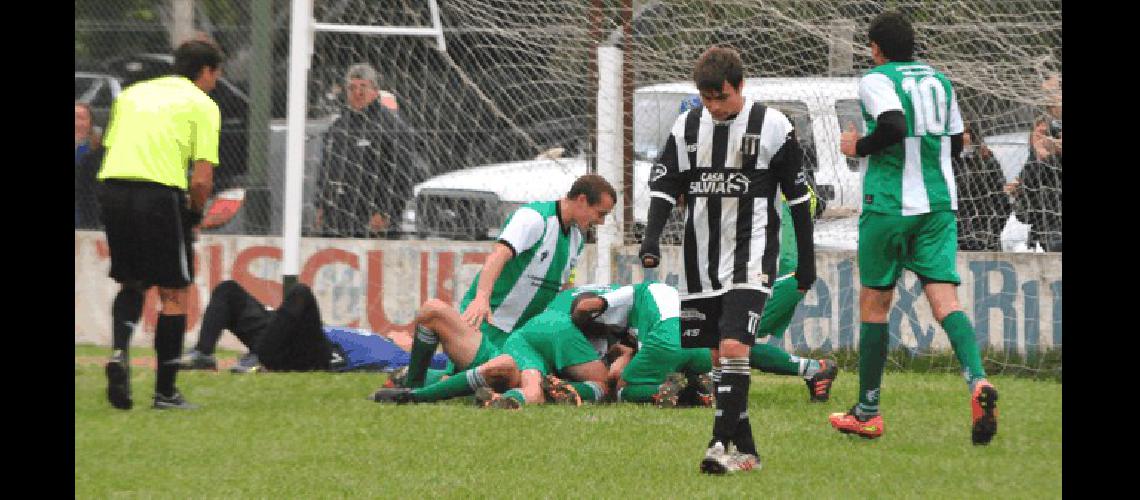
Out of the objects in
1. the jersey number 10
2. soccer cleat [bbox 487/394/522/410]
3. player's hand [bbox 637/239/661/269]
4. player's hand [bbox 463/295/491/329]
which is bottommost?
soccer cleat [bbox 487/394/522/410]

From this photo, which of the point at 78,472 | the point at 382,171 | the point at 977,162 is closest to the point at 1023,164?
the point at 977,162

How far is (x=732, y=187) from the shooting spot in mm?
6941

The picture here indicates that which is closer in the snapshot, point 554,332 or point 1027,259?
point 554,332

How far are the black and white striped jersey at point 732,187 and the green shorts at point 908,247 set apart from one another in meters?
1.04

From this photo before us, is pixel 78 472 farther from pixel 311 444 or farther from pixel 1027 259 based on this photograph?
pixel 1027 259

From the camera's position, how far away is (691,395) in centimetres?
914

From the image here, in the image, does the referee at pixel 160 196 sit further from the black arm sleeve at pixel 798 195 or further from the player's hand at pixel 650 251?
the black arm sleeve at pixel 798 195

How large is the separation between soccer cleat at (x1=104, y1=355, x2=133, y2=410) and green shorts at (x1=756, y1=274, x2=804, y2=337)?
3566mm

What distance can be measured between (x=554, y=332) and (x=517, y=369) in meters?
0.32

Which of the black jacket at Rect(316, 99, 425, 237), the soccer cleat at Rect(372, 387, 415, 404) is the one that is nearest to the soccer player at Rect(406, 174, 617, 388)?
the soccer cleat at Rect(372, 387, 415, 404)

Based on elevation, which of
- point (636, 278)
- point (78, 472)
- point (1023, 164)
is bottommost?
point (78, 472)

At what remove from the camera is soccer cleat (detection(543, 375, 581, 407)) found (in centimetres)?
905

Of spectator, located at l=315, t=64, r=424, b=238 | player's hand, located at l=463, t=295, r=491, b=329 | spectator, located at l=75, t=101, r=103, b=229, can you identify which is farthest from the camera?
spectator, located at l=75, t=101, r=103, b=229

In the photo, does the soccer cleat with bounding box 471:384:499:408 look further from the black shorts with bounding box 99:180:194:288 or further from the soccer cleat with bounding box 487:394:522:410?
the black shorts with bounding box 99:180:194:288
